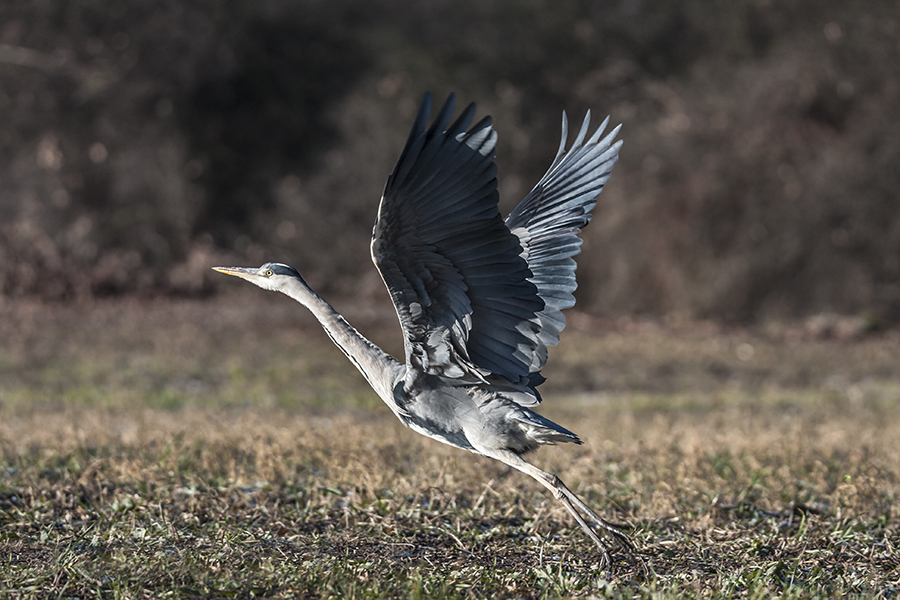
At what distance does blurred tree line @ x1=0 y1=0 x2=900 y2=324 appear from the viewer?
14617 millimetres

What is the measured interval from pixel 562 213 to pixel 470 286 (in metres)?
0.84

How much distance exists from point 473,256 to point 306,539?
146 centimetres

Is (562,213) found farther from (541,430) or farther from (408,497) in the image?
(408,497)

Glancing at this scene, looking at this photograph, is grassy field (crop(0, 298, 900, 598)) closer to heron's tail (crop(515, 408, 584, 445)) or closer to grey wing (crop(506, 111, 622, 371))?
heron's tail (crop(515, 408, 584, 445))

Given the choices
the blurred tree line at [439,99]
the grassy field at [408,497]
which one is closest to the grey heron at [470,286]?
the grassy field at [408,497]

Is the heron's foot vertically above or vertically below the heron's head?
below

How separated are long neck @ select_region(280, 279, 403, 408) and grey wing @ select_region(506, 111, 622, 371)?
0.72m

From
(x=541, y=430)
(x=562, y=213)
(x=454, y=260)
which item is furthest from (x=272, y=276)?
(x=562, y=213)

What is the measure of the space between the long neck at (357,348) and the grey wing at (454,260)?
13cm

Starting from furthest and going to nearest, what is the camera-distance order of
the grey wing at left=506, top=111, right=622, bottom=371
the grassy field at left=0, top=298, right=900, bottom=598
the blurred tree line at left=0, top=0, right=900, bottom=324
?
1. the blurred tree line at left=0, top=0, right=900, bottom=324
2. the grey wing at left=506, top=111, right=622, bottom=371
3. the grassy field at left=0, top=298, right=900, bottom=598

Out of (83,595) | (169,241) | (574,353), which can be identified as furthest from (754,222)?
(83,595)

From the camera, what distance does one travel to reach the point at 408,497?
4703 mm

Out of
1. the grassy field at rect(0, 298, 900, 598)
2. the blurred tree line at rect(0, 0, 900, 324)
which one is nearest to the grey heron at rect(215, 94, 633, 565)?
the grassy field at rect(0, 298, 900, 598)

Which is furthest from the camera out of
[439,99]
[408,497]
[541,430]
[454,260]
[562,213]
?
[439,99]
